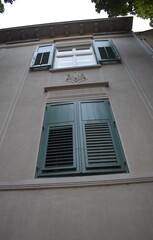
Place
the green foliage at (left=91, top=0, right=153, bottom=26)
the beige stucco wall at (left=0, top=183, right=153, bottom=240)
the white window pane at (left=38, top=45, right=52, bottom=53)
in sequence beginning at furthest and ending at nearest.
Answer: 1. the white window pane at (left=38, top=45, right=52, bottom=53)
2. the green foliage at (left=91, top=0, right=153, bottom=26)
3. the beige stucco wall at (left=0, top=183, right=153, bottom=240)

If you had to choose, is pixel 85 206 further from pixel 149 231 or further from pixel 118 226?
pixel 149 231

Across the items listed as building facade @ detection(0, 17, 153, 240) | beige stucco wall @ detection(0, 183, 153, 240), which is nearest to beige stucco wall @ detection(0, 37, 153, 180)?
building facade @ detection(0, 17, 153, 240)

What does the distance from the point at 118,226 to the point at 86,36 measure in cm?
910

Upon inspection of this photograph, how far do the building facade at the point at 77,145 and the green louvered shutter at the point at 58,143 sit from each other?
2 centimetres

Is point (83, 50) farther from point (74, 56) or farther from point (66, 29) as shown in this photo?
point (66, 29)

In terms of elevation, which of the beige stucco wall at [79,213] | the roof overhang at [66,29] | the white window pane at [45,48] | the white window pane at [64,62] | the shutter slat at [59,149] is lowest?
the beige stucco wall at [79,213]

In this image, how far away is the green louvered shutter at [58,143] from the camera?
4.08 m

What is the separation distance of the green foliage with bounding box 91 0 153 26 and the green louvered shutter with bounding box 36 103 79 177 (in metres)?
4.56

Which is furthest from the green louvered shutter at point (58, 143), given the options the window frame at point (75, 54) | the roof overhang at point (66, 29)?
the roof overhang at point (66, 29)

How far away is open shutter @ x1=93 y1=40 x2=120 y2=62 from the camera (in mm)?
7952

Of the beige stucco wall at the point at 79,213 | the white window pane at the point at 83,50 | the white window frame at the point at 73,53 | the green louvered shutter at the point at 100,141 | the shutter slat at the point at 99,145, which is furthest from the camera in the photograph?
the white window pane at the point at 83,50

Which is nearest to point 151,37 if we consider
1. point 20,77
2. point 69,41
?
point 69,41

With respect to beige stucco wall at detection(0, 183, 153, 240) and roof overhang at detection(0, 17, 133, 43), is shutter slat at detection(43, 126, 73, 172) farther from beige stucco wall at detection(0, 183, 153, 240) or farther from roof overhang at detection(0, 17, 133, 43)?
roof overhang at detection(0, 17, 133, 43)

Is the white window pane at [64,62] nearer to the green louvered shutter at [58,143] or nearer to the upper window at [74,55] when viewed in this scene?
the upper window at [74,55]
